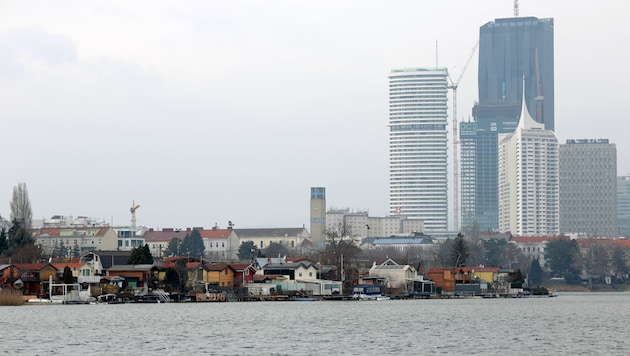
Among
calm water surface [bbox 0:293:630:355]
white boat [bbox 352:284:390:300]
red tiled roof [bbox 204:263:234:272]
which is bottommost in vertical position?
calm water surface [bbox 0:293:630:355]

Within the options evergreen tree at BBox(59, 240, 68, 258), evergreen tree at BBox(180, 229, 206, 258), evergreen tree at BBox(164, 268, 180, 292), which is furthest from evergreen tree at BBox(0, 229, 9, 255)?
evergreen tree at BBox(180, 229, 206, 258)

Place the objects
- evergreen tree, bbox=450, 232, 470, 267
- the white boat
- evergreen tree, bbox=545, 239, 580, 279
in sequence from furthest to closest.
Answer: evergreen tree, bbox=545, 239, 580, 279
evergreen tree, bbox=450, 232, 470, 267
the white boat

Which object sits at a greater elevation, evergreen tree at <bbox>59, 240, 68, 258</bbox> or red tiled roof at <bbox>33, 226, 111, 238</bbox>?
red tiled roof at <bbox>33, 226, 111, 238</bbox>

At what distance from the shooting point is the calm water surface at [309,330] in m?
54.2

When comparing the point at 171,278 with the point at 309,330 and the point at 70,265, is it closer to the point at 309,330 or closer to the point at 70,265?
the point at 70,265

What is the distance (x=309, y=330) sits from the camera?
65125 millimetres

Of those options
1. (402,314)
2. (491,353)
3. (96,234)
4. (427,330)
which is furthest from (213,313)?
(96,234)

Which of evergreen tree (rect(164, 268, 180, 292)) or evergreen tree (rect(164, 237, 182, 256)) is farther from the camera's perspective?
evergreen tree (rect(164, 237, 182, 256))

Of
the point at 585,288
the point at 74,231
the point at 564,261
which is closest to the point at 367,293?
the point at 585,288

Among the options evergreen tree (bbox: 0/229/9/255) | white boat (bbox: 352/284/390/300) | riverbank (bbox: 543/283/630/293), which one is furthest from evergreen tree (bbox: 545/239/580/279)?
evergreen tree (bbox: 0/229/9/255)

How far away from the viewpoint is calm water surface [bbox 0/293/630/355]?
54250 millimetres

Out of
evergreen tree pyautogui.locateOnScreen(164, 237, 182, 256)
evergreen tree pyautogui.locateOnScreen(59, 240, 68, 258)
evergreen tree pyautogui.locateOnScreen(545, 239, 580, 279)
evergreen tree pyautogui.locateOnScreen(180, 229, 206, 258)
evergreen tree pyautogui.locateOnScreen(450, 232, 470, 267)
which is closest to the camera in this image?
evergreen tree pyautogui.locateOnScreen(450, 232, 470, 267)

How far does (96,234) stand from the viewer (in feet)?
603

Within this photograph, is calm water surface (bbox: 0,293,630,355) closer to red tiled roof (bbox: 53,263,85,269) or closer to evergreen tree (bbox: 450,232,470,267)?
red tiled roof (bbox: 53,263,85,269)
